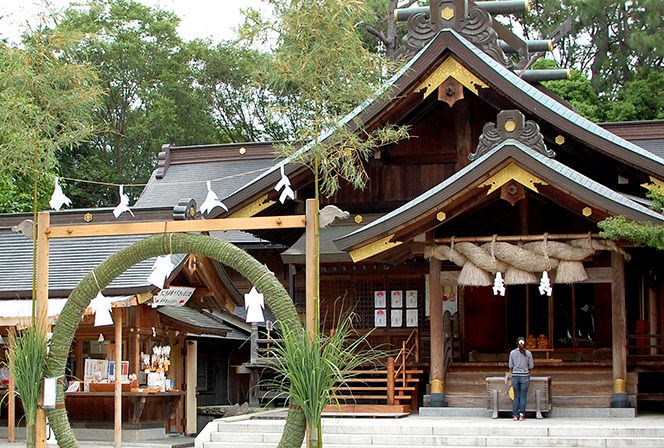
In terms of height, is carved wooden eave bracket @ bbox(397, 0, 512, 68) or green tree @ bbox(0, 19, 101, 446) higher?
carved wooden eave bracket @ bbox(397, 0, 512, 68)

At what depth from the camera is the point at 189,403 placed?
20125 mm

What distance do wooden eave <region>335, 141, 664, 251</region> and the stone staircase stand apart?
3057 millimetres

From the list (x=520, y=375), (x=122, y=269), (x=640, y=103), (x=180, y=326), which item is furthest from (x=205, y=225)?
(x=640, y=103)

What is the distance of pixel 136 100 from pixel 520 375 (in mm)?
28352

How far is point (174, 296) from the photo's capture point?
18250 millimetres

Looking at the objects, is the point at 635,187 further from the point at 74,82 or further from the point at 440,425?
the point at 74,82

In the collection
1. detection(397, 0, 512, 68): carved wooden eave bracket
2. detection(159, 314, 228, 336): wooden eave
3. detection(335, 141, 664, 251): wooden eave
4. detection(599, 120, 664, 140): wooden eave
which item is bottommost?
detection(159, 314, 228, 336): wooden eave

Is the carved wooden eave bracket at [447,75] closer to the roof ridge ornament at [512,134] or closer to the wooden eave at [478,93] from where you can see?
the wooden eave at [478,93]

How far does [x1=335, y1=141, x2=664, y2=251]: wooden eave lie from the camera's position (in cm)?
1638

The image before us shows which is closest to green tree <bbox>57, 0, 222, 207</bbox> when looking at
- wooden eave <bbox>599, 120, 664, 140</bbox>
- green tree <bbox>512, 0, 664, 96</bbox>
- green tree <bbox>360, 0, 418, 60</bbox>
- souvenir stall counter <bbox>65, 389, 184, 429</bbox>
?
green tree <bbox>360, 0, 418, 60</bbox>

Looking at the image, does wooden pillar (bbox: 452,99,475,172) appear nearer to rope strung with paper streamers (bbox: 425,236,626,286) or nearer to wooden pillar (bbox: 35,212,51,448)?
rope strung with paper streamers (bbox: 425,236,626,286)

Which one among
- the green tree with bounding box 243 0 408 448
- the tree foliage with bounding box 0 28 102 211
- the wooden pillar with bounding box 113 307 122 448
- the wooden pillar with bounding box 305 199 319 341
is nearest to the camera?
the wooden pillar with bounding box 305 199 319 341

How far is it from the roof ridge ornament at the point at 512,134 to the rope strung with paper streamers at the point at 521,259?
56.9 inches

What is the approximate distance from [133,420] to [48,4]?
7.87 metres
